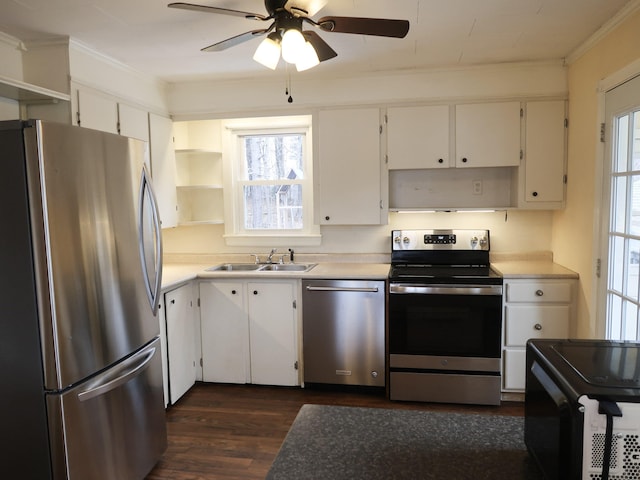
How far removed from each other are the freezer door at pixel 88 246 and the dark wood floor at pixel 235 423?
0.79 meters

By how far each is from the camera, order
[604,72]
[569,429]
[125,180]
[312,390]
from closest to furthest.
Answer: [569,429] → [125,180] → [604,72] → [312,390]

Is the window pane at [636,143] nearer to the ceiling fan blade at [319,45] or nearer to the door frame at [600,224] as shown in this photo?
the door frame at [600,224]

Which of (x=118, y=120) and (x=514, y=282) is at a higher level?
(x=118, y=120)

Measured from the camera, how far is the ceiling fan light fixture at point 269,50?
191 centimetres

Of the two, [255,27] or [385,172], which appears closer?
[255,27]

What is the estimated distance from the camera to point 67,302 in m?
1.70

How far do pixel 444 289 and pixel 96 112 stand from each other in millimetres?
2518

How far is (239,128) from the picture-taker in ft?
12.4

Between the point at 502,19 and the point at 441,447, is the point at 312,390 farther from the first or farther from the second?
the point at 502,19

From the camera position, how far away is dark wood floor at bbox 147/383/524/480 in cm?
235

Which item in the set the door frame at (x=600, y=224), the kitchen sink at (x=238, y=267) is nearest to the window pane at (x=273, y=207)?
the kitchen sink at (x=238, y=267)

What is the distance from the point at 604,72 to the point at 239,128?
268cm

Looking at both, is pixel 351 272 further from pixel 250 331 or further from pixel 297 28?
pixel 297 28

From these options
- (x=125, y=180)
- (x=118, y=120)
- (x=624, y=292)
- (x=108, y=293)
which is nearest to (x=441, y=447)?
(x=108, y=293)
